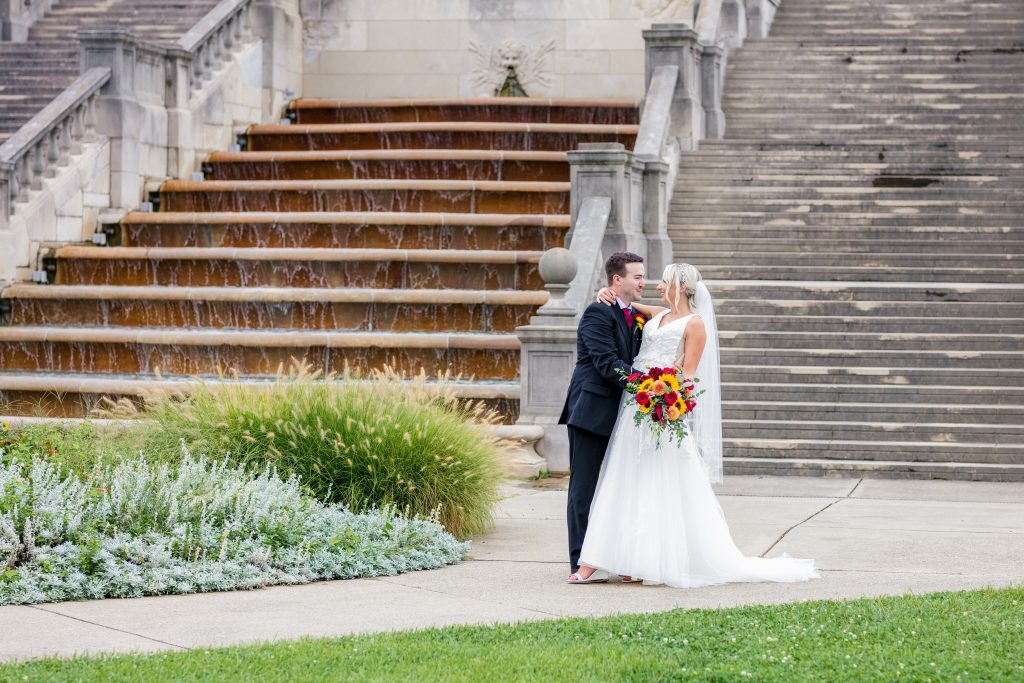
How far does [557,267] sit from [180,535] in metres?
7.06

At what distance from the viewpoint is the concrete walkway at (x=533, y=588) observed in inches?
312

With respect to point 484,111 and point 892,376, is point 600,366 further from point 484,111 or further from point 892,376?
point 484,111

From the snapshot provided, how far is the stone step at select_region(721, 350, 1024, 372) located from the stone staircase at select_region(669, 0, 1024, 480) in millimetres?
21

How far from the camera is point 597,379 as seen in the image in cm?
955

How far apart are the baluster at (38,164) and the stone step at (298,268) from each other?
860 mm

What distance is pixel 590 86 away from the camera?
27250mm

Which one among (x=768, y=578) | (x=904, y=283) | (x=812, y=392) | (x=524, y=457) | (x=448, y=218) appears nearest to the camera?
(x=768, y=578)

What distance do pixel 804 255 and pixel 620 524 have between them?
10513mm

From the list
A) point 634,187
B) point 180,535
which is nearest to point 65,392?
point 634,187

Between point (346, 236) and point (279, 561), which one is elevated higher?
point (346, 236)

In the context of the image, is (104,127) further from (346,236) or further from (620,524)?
(620,524)

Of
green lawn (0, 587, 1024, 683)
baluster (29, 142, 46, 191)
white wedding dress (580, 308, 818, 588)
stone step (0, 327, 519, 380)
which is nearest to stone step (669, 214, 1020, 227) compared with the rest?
stone step (0, 327, 519, 380)

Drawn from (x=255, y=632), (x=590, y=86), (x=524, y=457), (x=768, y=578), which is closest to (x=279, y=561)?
(x=255, y=632)

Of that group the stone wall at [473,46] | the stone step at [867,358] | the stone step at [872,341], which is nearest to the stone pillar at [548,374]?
the stone step at [867,358]
